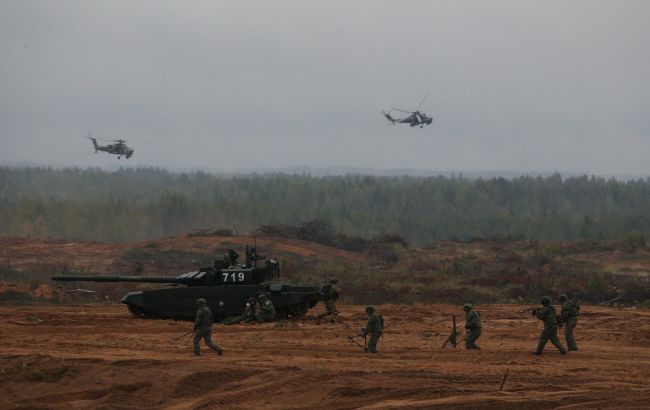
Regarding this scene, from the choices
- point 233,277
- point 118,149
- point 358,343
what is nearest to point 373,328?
point 358,343

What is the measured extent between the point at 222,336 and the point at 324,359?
4053 mm

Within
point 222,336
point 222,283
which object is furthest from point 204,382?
point 222,283

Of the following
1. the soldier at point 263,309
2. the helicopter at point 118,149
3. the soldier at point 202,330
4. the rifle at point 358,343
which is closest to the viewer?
the soldier at point 202,330

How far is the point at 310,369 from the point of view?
17656 millimetres

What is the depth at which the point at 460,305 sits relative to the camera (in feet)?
104

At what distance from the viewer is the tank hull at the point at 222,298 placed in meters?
25.1

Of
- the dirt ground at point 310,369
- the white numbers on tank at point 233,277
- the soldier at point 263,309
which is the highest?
the white numbers on tank at point 233,277

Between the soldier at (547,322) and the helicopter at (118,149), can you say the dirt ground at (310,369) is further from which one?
the helicopter at (118,149)

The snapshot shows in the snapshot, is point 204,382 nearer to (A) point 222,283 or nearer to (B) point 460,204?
(A) point 222,283

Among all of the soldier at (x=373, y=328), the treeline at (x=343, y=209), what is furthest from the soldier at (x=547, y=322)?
the treeline at (x=343, y=209)

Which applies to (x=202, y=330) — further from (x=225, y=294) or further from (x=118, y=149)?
(x=118, y=149)

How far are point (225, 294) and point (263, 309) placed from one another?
39.8 inches

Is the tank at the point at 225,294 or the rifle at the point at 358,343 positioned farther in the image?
the tank at the point at 225,294

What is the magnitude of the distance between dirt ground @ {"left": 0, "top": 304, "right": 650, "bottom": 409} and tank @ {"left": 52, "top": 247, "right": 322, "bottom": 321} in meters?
0.67
